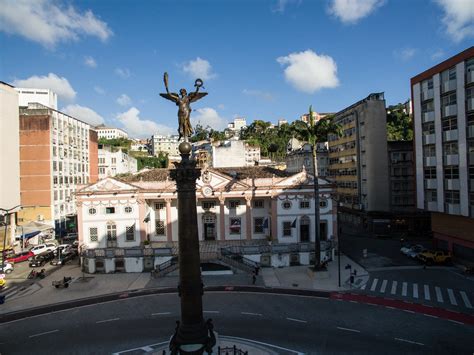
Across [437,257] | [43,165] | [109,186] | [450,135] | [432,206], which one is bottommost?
[437,257]

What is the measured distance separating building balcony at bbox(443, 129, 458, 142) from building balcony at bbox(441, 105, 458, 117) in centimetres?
186

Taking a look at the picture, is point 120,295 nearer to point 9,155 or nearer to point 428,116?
point 9,155

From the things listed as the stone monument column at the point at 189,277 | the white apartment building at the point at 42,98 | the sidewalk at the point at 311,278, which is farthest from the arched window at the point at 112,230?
the white apartment building at the point at 42,98

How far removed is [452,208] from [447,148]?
671cm

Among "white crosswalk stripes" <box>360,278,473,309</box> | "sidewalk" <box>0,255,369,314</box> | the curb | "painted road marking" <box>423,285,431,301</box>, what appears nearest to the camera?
the curb

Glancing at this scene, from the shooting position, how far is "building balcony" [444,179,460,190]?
3609cm

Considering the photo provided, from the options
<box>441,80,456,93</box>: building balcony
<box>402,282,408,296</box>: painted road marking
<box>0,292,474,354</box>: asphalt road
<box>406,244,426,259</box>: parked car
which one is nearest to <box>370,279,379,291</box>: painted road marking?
<box>402,282,408,296</box>: painted road marking

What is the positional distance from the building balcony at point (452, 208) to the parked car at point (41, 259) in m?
49.0

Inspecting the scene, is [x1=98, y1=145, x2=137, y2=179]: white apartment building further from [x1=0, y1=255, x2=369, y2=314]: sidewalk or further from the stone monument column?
the stone monument column

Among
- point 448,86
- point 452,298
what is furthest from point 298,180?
point 452,298

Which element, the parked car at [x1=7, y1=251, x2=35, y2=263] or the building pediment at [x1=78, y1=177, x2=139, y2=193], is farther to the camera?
the parked car at [x1=7, y1=251, x2=35, y2=263]

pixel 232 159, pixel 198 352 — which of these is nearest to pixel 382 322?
pixel 198 352

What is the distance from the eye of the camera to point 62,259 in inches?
1698

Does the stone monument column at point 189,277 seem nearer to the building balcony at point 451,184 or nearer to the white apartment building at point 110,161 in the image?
the building balcony at point 451,184
